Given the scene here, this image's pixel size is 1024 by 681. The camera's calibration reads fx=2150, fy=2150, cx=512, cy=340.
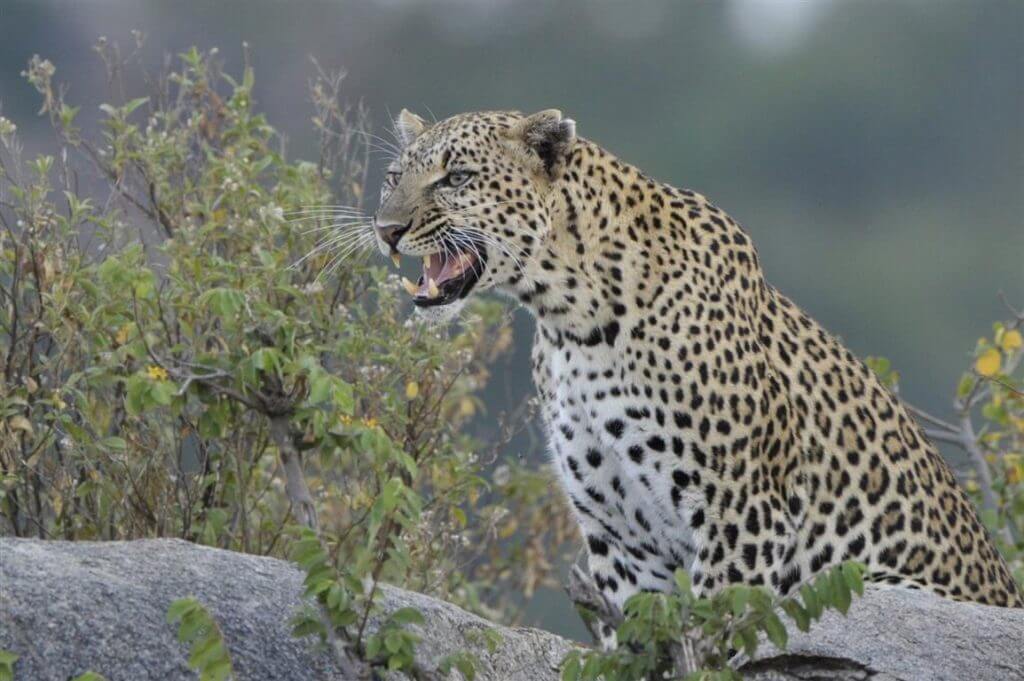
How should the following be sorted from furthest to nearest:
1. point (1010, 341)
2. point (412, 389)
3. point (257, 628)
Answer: point (1010, 341), point (412, 389), point (257, 628)

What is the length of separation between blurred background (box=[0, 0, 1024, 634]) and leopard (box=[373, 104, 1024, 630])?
1406 inches

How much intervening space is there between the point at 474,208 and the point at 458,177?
15 cm

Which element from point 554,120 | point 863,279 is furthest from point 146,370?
point 863,279

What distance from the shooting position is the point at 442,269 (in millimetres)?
7965

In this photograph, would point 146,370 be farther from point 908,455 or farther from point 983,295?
point 983,295

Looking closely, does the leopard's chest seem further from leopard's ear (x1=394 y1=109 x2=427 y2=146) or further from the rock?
leopard's ear (x1=394 y1=109 x2=427 y2=146)

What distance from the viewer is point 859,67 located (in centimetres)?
6544

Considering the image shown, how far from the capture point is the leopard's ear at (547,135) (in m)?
7.91

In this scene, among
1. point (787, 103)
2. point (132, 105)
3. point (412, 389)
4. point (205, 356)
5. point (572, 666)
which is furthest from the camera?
point (787, 103)

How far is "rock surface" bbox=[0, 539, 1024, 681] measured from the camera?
6.71 meters

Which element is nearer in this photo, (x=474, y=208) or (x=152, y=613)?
(x=152, y=613)

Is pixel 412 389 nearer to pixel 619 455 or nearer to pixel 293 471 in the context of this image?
pixel 293 471

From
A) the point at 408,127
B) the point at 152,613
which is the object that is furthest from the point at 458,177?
the point at 152,613

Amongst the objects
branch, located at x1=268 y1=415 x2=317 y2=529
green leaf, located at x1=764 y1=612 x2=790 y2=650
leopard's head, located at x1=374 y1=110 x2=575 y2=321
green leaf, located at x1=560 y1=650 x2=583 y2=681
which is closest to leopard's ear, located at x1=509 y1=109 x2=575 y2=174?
leopard's head, located at x1=374 y1=110 x2=575 y2=321
